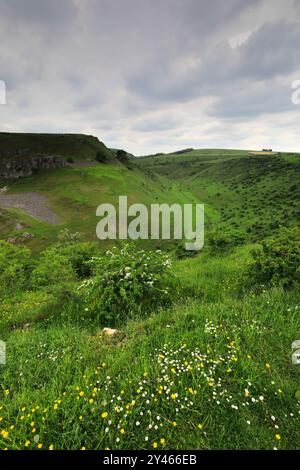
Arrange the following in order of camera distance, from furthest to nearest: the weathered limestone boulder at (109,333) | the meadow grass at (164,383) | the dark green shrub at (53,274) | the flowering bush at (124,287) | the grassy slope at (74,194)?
→ the grassy slope at (74,194), the dark green shrub at (53,274), the flowering bush at (124,287), the weathered limestone boulder at (109,333), the meadow grass at (164,383)

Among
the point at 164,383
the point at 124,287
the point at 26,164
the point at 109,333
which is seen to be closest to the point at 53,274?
the point at 124,287

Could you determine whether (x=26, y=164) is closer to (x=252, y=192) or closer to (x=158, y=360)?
(x=158, y=360)

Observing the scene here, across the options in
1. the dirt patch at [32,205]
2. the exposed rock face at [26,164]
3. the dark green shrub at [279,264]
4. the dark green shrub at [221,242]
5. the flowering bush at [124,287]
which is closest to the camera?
the flowering bush at [124,287]

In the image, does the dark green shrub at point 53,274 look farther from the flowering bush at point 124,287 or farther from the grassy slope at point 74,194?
the grassy slope at point 74,194

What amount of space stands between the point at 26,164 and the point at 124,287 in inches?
3208

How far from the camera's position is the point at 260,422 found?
3.14m

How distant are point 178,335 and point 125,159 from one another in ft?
335

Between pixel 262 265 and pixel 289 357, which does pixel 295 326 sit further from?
pixel 262 265

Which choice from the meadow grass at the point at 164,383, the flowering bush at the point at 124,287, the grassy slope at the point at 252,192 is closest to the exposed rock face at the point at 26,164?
the grassy slope at the point at 252,192

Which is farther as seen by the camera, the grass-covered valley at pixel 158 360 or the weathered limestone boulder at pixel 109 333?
the weathered limestone boulder at pixel 109 333

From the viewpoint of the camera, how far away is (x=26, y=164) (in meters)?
73.2

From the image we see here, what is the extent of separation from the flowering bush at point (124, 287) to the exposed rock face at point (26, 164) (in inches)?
3034

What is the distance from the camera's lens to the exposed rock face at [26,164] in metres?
72.2
